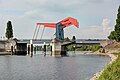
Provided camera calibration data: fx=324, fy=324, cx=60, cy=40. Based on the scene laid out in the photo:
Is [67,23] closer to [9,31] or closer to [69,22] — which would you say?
[69,22]

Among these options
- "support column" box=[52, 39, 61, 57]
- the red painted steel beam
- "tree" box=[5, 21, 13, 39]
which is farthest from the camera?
"tree" box=[5, 21, 13, 39]

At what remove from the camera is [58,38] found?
16100 centimetres

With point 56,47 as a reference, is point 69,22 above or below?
above

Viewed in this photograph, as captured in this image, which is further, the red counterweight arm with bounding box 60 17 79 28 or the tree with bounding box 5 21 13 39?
the tree with bounding box 5 21 13 39

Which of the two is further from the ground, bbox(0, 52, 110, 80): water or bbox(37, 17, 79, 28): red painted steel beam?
bbox(37, 17, 79, 28): red painted steel beam

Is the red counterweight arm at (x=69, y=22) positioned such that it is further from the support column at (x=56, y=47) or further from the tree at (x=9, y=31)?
the tree at (x=9, y=31)

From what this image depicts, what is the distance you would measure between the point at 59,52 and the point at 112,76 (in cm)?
13094

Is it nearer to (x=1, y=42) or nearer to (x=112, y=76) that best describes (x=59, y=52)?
(x=1, y=42)

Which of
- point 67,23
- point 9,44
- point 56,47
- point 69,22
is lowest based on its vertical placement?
point 56,47

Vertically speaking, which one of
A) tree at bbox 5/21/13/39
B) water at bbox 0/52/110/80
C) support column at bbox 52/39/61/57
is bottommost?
water at bbox 0/52/110/80

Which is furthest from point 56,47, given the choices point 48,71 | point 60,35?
point 48,71

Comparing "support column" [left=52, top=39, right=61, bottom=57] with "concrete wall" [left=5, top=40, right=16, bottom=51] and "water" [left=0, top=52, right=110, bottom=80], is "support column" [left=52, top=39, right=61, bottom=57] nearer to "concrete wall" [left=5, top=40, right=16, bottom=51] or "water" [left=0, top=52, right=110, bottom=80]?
"concrete wall" [left=5, top=40, right=16, bottom=51]

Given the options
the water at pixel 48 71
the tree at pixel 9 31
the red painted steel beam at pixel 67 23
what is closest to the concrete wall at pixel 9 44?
the tree at pixel 9 31

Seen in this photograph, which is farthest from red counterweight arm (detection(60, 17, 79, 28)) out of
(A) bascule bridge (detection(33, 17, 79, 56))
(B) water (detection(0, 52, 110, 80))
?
(B) water (detection(0, 52, 110, 80))
